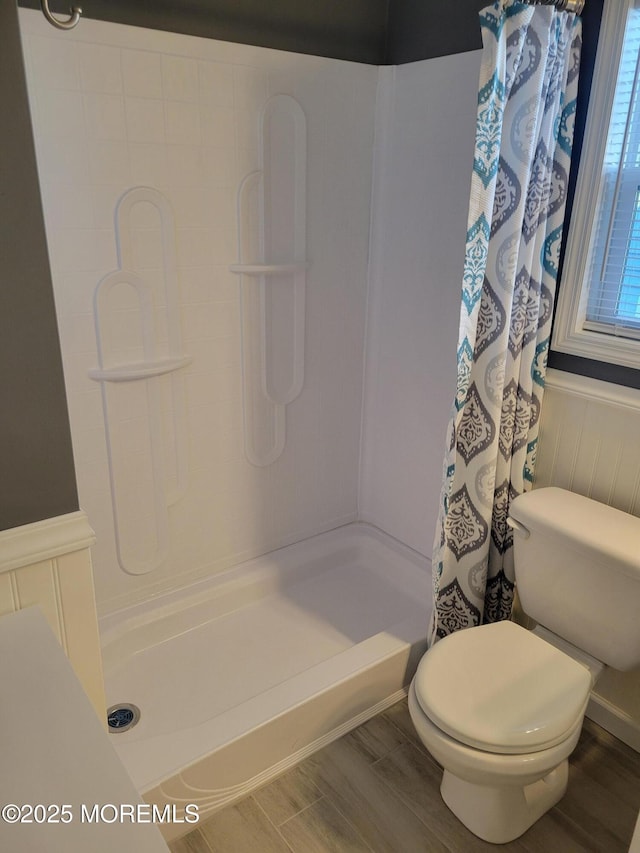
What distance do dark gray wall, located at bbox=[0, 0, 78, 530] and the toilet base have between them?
1.18 m

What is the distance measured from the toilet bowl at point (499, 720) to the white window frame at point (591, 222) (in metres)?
0.79

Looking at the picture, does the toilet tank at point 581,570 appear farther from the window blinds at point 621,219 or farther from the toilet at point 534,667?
the window blinds at point 621,219

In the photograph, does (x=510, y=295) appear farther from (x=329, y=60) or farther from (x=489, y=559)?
(x=329, y=60)

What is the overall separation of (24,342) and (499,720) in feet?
4.13

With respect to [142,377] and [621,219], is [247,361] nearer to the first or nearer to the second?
[142,377]

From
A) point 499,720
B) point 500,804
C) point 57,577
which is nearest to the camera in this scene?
point 57,577

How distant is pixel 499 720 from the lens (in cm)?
145

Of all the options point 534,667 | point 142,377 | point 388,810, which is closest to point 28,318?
point 142,377

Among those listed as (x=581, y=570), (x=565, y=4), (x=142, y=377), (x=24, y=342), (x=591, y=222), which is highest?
(x=565, y=4)

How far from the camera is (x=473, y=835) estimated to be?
164cm

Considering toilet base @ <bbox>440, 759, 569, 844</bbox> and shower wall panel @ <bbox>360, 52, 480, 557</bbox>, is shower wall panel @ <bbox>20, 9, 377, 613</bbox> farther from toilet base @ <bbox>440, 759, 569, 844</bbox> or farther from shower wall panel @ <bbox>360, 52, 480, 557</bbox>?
toilet base @ <bbox>440, 759, 569, 844</bbox>

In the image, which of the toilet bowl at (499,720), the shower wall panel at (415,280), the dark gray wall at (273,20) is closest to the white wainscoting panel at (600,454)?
the toilet bowl at (499,720)

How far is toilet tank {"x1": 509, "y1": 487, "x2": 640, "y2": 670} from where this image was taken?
5.14 ft

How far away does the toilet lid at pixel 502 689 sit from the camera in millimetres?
1431
